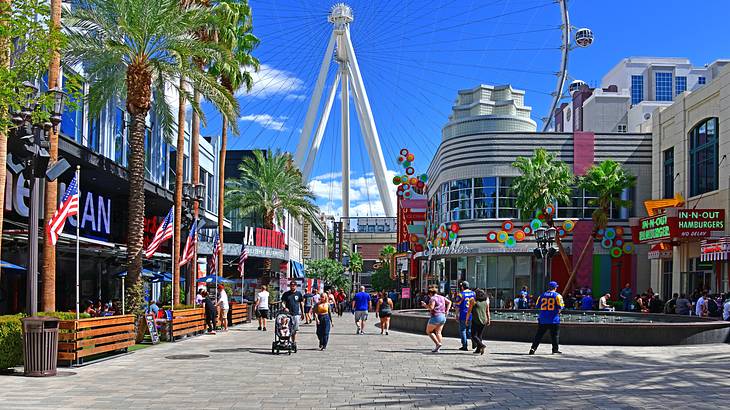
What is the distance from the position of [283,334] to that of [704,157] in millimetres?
27856

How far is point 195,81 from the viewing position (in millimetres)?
24969

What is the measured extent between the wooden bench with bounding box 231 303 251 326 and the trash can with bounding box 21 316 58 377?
63.7 ft

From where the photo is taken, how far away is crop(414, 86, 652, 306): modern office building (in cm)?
4975

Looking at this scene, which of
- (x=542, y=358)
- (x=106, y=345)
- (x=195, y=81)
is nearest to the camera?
(x=106, y=345)

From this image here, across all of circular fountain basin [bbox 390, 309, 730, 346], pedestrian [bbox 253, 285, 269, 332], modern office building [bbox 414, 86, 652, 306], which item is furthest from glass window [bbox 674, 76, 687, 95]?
circular fountain basin [bbox 390, 309, 730, 346]

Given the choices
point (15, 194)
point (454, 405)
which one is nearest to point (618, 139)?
point (15, 194)

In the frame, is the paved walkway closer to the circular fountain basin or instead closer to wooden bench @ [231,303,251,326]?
the circular fountain basin

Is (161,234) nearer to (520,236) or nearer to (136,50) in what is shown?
(136,50)

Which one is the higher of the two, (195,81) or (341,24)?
(341,24)

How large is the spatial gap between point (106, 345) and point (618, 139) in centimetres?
4184

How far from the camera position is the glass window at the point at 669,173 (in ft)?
142

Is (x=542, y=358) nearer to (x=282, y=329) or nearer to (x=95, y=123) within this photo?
(x=282, y=329)

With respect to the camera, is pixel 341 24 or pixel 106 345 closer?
pixel 106 345

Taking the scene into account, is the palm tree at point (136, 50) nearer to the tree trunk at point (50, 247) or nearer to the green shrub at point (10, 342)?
the tree trunk at point (50, 247)
